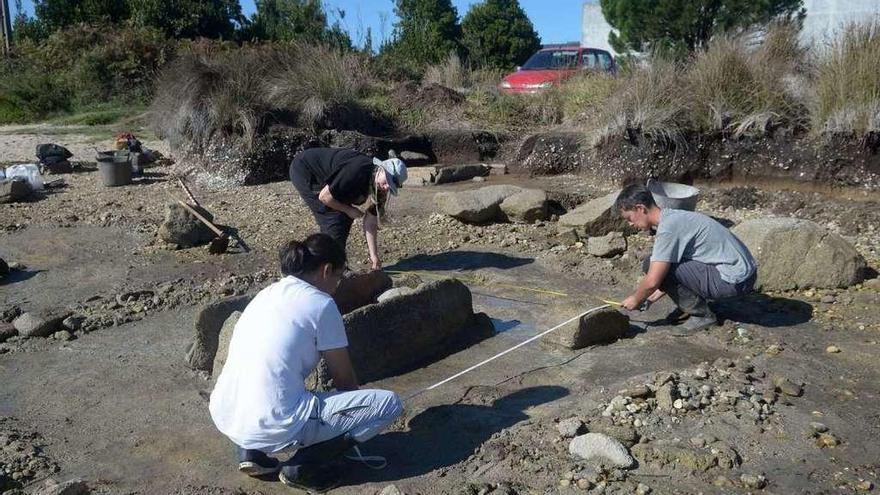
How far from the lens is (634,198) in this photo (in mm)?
5402

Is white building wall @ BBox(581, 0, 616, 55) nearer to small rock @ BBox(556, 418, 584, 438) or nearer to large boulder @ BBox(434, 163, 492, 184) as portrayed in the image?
large boulder @ BBox(434, 163, 492, 184)

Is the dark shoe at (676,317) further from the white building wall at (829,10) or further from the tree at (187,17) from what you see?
the tree at (187,17)

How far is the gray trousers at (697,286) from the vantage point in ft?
18.3

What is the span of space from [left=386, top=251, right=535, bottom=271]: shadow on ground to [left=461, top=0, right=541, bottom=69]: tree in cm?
2117

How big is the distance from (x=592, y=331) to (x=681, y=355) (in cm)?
56

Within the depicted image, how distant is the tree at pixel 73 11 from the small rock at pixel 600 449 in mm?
26886

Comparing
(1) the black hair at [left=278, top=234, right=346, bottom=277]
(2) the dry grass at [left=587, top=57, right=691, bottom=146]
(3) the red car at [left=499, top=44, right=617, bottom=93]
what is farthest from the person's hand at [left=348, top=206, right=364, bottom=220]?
(3) the red car at [left=499, top=44, right=617, bottom=93]

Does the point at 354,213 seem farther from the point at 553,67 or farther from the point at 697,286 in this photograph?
the point at 553,67

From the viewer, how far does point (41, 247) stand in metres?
8.27

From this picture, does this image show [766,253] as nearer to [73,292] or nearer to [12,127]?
[73,292]

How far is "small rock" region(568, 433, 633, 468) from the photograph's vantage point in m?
3.91

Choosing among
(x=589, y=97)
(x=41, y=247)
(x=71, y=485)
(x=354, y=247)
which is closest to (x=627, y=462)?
(x=71, y=485)

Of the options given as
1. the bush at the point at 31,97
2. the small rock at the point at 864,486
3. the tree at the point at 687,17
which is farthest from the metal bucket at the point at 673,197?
the bush at the point at 31,97

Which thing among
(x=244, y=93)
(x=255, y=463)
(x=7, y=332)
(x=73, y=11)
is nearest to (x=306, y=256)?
(x=255, y=463)
